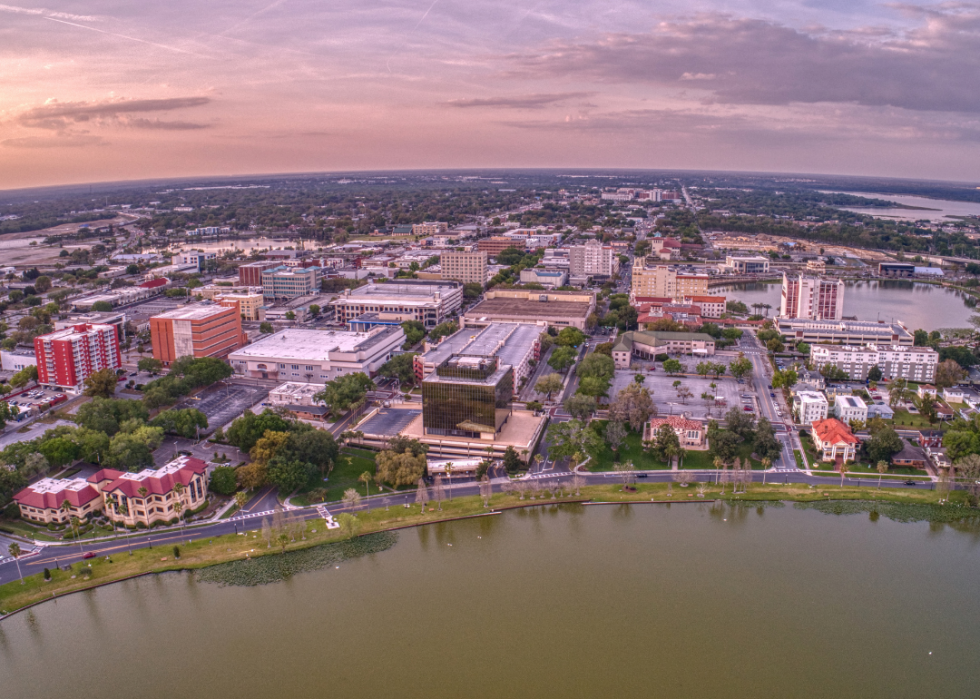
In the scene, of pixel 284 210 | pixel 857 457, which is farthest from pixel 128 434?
pixel 284 210

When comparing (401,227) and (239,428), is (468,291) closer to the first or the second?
(239,428)

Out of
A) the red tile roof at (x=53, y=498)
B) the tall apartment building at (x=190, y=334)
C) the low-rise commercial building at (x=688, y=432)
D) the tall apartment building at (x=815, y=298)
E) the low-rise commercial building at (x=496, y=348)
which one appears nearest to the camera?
the red tile roof at (x=53, y=498)

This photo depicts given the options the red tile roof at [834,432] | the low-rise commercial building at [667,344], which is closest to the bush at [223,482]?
the red tile roof at [834,432]

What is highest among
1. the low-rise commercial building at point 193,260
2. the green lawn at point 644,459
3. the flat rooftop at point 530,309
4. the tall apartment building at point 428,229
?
the tall apartment building at point 428,229

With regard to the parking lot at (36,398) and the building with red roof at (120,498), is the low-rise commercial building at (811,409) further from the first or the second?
the parking lot at (36,398)

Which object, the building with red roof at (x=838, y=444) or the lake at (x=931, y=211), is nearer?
the building with red roof at (x=838, y=444)

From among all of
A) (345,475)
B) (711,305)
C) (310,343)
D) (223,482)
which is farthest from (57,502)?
(711,305)
